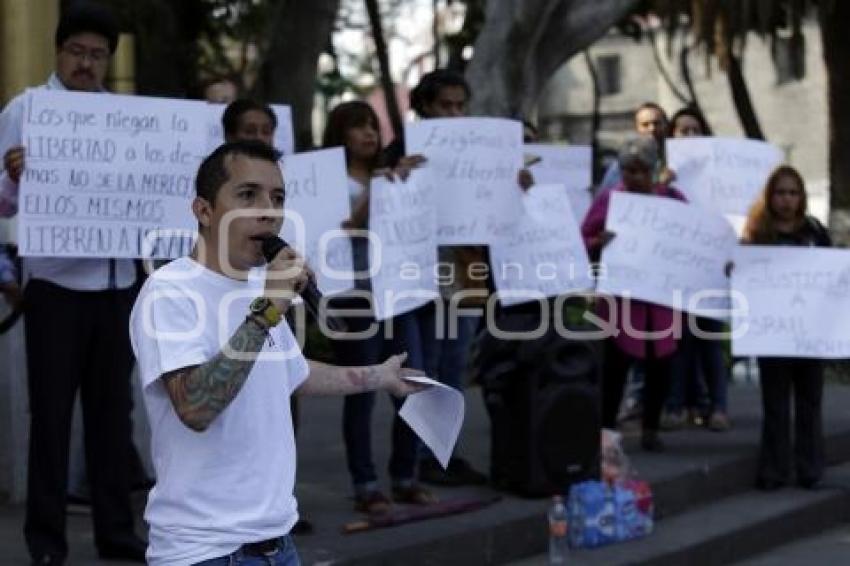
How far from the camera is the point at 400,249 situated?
7418 mm

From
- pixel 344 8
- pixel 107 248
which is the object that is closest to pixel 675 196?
pixel 107 248

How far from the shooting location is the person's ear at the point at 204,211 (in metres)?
4.08

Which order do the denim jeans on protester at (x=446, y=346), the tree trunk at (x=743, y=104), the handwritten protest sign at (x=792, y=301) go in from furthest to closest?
the tree trunk at (x=743, y=104), the handwritten protest sign at (x=792, y=301), the denim jeans on protester at (x=446, y=346)

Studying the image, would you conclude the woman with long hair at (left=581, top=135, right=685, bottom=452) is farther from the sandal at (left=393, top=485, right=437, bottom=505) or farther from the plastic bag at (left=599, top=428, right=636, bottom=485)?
the sandal at (left=393, top=485, right=437, bottom=505)

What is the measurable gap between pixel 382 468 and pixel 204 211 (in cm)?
465

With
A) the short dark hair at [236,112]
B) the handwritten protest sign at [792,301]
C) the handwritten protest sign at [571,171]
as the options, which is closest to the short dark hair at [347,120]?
the short dark hair at [236,112]

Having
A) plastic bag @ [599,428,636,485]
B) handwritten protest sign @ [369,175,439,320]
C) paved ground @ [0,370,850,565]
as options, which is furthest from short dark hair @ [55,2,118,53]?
plastic bag @ [599,428,636,485]

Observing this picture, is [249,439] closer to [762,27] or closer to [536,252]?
[536,252]

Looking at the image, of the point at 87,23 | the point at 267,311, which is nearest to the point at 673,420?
the point at 87,23

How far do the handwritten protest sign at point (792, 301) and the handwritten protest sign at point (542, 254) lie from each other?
31.9 inches

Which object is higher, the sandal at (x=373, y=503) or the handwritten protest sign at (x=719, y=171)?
the handwritten protest sign at (x=719, y=171)

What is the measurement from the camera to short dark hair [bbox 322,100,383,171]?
286 inches

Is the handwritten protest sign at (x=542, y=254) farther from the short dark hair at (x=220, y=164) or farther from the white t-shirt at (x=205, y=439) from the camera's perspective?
the white t-shirt at (x=205, y=439)

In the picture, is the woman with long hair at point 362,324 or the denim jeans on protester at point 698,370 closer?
the woman with long hair at point 362,324
